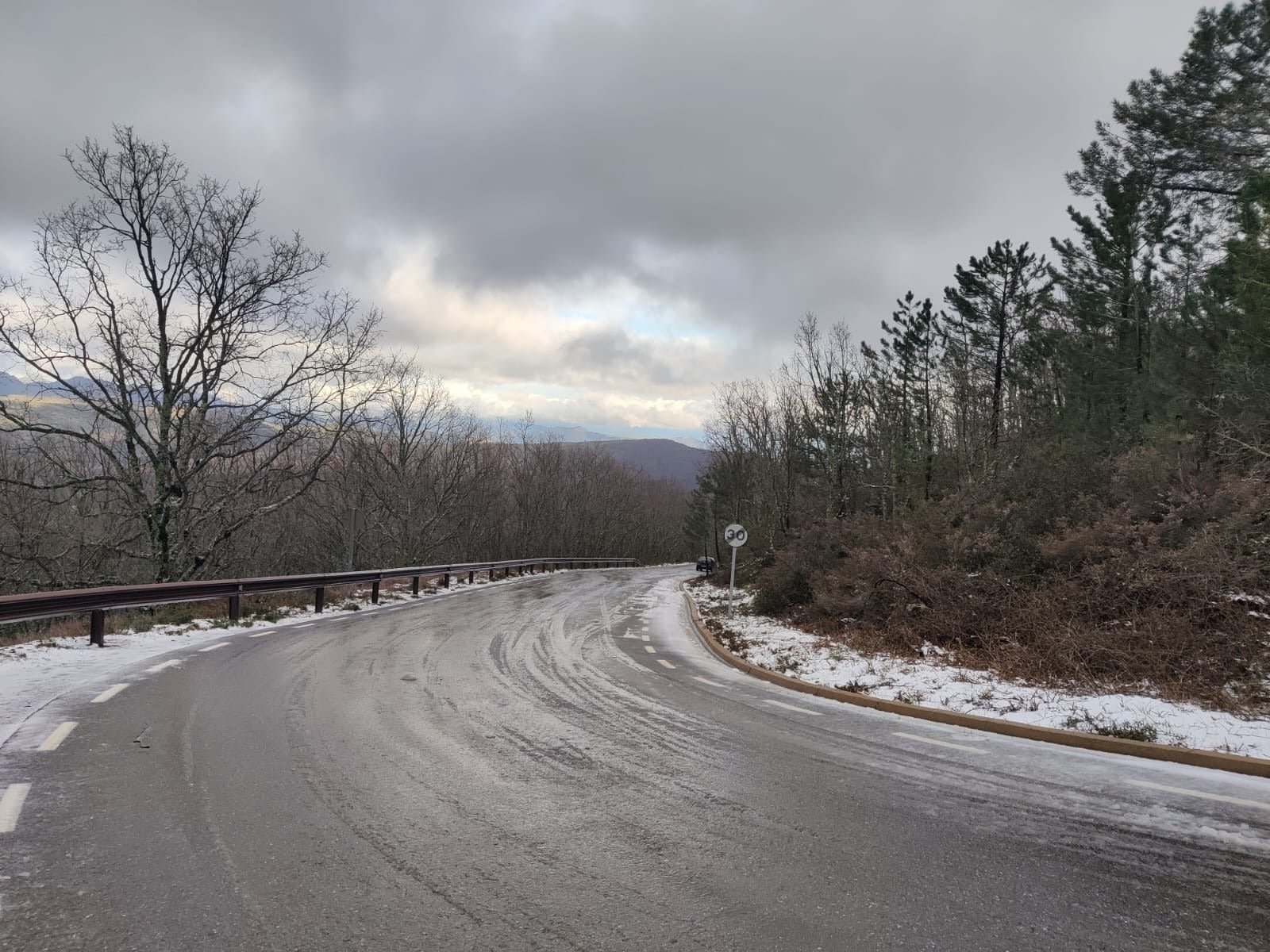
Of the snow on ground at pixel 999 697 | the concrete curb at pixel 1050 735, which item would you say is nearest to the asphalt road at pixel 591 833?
the concrete curb at pixel 1050 735

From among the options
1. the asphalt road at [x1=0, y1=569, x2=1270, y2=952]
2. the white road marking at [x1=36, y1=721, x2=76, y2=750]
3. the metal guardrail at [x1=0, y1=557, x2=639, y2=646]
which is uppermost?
the metal guardrail at [x1=0, y1=557, x2=639, y2=646]

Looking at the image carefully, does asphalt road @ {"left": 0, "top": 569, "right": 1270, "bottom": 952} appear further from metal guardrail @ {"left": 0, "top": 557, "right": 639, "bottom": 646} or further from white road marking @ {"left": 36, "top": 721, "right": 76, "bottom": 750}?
metal guardrail @ {"left": 0, "top": 557, "right": 639, "bottom": 646}

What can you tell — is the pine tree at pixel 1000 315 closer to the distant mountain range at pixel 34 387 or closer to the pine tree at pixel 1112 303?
the pine tree at pixel 1112 303

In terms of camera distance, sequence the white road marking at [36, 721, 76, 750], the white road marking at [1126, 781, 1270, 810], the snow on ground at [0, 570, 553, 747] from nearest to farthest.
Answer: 1. the white road marking at [1126, 781, 1270, 810]
2. the white road marking at [36, 721, 76, 750]
3. the snow on ground at [0, 570, 553, 747]

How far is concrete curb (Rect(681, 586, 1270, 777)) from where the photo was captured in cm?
532

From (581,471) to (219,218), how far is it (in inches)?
2030

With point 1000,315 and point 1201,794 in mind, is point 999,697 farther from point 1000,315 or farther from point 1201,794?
point 1000,315

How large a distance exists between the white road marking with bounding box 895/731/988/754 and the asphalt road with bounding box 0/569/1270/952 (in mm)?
70

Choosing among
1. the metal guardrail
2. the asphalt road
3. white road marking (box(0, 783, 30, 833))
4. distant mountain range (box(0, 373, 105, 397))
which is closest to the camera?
the asphalt road

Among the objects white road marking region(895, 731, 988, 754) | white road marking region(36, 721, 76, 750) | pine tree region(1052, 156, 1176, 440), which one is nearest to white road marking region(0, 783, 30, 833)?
white road marking region(36, 721, 76, 750)

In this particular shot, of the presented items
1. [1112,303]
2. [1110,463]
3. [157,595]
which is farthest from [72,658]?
[1112,303]

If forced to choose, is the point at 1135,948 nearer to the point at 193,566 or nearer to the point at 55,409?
the point at 193,566

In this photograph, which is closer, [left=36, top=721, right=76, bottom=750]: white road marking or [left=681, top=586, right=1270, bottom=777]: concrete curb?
[left=36, top=721, right=76, bottom=750]: white road marking

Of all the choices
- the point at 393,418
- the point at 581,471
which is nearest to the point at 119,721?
the point at 393,418
